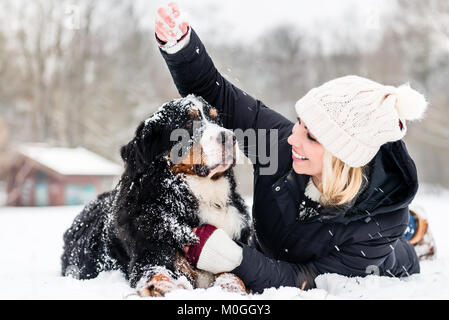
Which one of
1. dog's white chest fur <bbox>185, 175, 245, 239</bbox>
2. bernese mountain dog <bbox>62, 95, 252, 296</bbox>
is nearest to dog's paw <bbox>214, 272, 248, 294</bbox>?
bernese mountain dog <bbox>62, 95, 252, 296</bbox>

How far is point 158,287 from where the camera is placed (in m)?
2.08

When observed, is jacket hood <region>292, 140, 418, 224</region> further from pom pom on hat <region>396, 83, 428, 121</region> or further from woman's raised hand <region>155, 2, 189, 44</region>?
woman's raised hand <region>155, 2, 189, 44</region>

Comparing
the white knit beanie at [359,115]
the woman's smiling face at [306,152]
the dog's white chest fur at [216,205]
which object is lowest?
the dog's white chest fur at [216,205]

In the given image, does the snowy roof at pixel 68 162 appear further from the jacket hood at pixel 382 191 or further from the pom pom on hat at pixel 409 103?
the pom pom on hat at pixel 409 103

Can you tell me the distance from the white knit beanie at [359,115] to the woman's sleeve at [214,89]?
27.8 inches

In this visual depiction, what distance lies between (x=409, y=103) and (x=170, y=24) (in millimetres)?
1407

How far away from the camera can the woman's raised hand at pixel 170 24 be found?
251 centimetres

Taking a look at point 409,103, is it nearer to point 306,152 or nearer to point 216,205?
point 306,152

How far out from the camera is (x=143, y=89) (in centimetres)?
2158

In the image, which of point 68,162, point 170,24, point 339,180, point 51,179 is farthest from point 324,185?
point 68,162

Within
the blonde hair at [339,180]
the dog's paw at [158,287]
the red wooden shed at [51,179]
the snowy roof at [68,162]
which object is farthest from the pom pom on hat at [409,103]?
the red wooden shed at [51,179]

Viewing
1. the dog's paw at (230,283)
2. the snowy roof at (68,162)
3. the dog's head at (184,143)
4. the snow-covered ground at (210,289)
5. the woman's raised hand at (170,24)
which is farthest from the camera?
the snowy roof at (68,162)

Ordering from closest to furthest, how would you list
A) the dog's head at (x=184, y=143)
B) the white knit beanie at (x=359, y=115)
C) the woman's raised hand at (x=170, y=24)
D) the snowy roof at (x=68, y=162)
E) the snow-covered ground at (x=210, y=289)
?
the snow-covered ground at (x=210, y=289)
the white knit beanie at (x=359, y=115)
the woman's raised hand at (x=170, y=24)
the dog's head at (x=184, y=143)
the snowy roof at (x=68, y=162)

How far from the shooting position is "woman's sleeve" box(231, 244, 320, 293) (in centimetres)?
236
